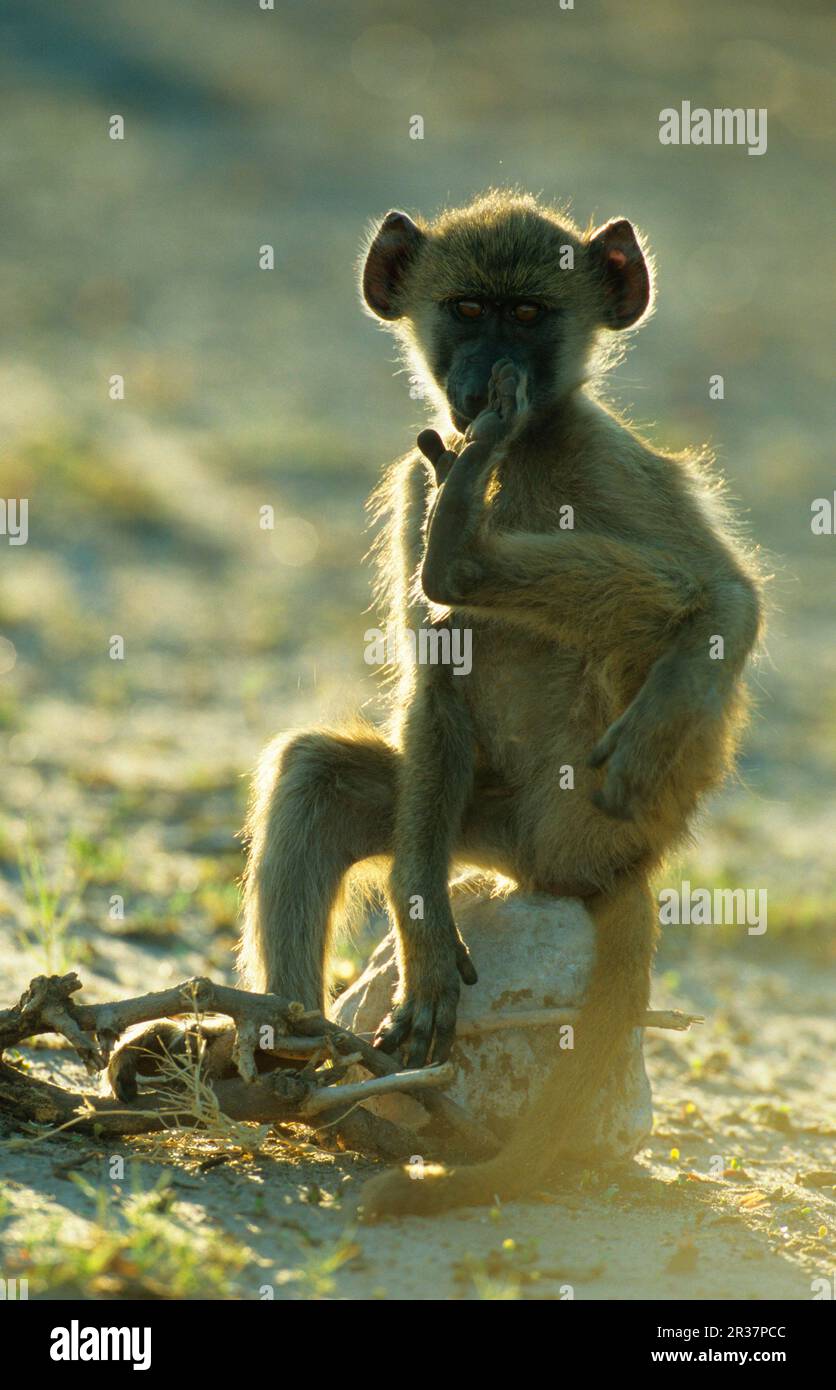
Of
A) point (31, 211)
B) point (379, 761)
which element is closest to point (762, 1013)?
point (379, 761)

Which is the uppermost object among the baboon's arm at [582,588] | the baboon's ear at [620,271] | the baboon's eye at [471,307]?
the baboon's ear at [620,271]

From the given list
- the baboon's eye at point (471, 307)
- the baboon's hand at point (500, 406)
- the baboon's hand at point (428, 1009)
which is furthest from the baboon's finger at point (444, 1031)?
the baboon's eye at point (471, 307)

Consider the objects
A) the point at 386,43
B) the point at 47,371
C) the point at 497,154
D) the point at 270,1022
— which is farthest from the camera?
the point at 386,43

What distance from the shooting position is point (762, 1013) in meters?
6.65

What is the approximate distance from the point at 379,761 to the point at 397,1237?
155 cm

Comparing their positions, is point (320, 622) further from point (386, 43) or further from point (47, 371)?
point (386, 43)

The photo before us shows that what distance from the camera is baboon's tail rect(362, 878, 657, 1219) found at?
4.04 metres

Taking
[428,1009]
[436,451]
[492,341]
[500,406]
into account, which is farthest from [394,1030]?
[492,341]

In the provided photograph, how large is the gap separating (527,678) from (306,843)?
778 millimetres

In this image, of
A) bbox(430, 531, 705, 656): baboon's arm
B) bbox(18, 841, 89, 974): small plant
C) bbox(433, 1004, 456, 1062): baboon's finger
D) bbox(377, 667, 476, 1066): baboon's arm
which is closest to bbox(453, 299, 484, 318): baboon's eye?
bbox(430, 531, 705, 656): baboon's arm

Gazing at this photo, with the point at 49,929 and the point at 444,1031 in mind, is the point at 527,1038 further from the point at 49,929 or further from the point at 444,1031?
the point at 49,929

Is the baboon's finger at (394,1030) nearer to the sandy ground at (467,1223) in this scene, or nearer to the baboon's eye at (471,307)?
the sandy ground at (467,1223)

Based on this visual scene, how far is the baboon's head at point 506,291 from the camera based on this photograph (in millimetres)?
4910

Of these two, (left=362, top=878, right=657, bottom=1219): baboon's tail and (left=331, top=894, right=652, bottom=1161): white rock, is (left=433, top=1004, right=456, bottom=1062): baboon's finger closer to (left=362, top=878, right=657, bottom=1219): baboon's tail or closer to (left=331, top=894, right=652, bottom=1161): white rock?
(left=331, top=894, right=652, bottom=1161): white rock
